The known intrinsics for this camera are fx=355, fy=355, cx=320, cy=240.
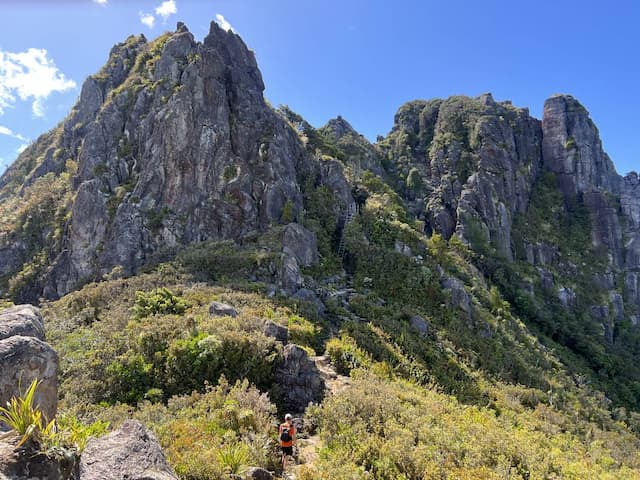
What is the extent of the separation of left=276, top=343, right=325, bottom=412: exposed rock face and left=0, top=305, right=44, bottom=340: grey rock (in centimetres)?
660

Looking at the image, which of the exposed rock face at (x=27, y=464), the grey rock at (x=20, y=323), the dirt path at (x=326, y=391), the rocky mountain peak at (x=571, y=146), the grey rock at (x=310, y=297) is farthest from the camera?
the rocky mountain peak at (x=571, y=146)

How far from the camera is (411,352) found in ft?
58.5

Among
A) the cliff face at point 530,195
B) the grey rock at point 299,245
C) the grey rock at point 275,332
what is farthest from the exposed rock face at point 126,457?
the cliff face at point 530,195

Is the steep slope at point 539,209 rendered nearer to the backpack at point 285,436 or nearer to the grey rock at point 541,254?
the grey rock at point 541,254

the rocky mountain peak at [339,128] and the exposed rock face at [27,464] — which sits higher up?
the rocky mountain peak at [339,128]

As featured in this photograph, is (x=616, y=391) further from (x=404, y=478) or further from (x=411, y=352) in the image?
(x=404, y=478)

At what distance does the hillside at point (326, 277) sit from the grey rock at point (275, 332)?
3.1 inches

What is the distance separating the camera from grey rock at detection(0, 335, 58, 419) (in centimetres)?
629

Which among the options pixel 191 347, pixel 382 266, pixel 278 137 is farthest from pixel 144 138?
pixel 191 347

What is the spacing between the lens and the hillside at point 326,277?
9.18 m

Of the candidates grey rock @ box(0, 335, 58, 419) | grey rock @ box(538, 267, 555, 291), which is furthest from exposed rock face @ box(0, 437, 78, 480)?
grey rock @ box(538, 267, 555, 291)

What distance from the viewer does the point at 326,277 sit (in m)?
26.7

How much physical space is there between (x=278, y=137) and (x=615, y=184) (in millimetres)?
87275

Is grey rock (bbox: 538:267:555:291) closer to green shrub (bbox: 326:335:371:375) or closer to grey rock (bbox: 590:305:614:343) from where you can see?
grey rock (bbox: 590:305:614:343)
